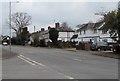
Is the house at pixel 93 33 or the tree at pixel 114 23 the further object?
the house at pixel 93 33

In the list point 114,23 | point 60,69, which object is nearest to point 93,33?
point 114,23

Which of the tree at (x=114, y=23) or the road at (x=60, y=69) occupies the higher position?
the tree at (x=114, y=23)

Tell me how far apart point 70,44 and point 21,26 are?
61400 millimetres

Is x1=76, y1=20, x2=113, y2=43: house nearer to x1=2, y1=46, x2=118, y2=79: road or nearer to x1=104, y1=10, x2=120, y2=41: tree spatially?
x1=104, y1=10, x2=120, y2=41: tree

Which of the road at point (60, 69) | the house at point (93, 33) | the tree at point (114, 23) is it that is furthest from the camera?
the house at point (93, 33)

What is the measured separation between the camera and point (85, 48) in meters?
57.9

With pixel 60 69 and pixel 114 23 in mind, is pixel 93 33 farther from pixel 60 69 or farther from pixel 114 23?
pixel 60 69

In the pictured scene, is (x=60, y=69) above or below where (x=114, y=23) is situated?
below

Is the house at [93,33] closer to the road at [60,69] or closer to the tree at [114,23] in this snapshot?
the tree at [114,23]

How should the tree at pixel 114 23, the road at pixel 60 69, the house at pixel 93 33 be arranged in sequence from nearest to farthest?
1. the road at pixel 60 69
2. the tree at pixel 114 23
3. the house at pixel 93 33

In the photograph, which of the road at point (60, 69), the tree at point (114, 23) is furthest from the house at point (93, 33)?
the road at point (60, 69)

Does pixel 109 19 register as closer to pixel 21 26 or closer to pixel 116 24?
pixel 116 24

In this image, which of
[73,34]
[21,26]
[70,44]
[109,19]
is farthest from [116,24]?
[21,26]

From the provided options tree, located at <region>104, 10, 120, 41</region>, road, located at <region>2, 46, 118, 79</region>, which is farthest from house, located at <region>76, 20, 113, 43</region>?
road, located at <region>2, 46, 118, 79</region>
